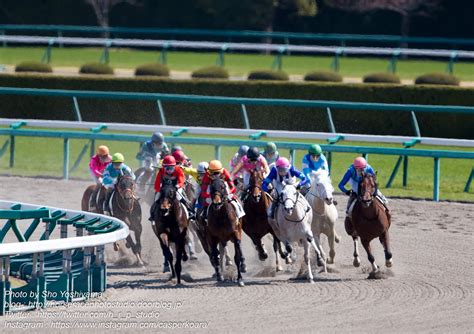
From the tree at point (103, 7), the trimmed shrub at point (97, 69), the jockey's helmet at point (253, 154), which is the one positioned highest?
A: the tree at point (103, 7)

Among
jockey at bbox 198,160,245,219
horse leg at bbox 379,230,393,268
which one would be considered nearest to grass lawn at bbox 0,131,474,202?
horse leg at bbox 379,230,393,268

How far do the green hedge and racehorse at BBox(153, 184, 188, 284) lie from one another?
9.87m

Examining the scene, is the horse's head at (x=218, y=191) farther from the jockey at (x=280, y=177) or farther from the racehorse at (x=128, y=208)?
the racehorse at (x=128, y=208)

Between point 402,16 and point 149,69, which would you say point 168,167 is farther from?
point 402,16

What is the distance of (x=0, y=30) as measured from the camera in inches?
1428

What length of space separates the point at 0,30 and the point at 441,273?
25702 mm

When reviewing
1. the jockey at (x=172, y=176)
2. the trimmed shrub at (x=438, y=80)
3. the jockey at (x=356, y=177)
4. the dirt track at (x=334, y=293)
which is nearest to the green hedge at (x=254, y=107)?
the trimmed shrub at (x=438, y=80)

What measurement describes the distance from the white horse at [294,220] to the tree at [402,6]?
22149 millimetres

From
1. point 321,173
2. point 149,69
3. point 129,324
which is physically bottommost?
point 129,324

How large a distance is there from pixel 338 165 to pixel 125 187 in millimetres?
7760

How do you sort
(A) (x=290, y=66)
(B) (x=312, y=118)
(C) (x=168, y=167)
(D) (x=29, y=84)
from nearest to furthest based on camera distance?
(C) (x=168, y=167) → (B) (x=312, y=118) → (D) (x=29, y=84) → (A) (x=290, y=66)

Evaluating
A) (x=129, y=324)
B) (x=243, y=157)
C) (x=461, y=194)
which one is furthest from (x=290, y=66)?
(x=129, y=324)

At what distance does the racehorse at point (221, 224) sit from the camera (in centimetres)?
1253

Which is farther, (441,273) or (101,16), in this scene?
(101,16)
